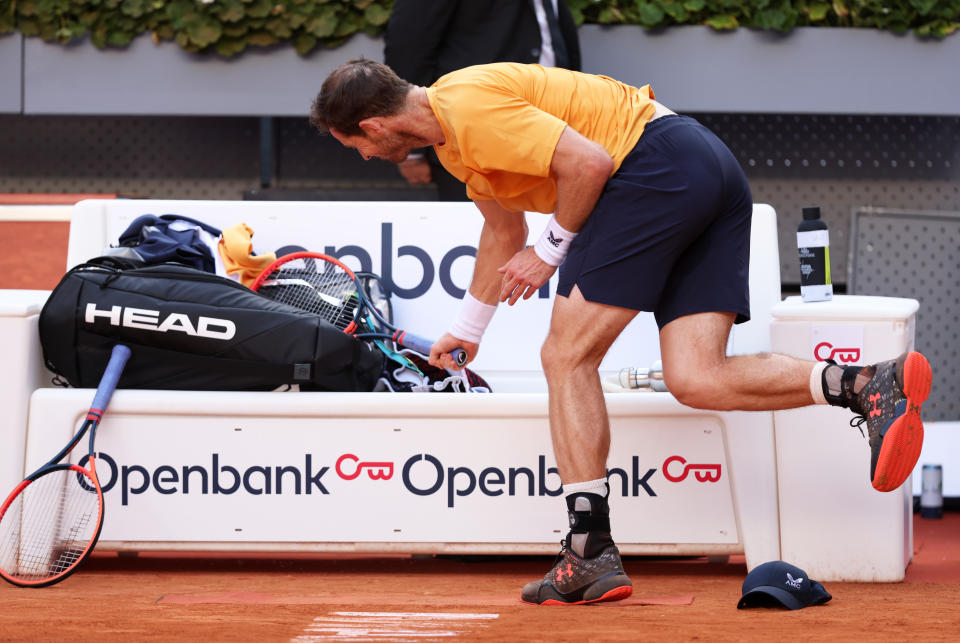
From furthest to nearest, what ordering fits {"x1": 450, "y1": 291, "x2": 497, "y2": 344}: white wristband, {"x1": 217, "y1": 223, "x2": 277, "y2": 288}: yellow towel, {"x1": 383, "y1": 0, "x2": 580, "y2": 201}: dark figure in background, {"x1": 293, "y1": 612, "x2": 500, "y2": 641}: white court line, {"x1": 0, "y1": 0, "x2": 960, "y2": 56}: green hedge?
{"x1": 0, "y1": 0, "x2": 960, "y2": 56}: green hedge
{"x1": 383, "y1": 0, "x2": 580, "y2": 201}: dark figure in background
{"x1": 217, "y1": 223, "x2": 277, "y2": 288}: yellow towel
{"x1": 450, "y1": 291, "x2": 497, "y2": 344}: white wristband
{"x1": 293, "y1": 612, "x2": 500, "y2": 641}: white court line

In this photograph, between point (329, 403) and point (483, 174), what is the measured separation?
76 centimetres

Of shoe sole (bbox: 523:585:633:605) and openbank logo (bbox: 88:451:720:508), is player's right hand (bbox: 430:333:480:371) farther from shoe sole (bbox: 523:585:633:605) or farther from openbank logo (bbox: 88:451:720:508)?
shoe sole (bbox: 523:585:633:605)

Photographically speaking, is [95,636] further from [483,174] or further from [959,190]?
[959,190]

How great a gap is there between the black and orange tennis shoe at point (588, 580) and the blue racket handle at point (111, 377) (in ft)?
4.03

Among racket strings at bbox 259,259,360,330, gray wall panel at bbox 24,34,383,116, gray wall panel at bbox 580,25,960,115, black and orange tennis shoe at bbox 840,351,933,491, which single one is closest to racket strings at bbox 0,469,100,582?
racket strings at bbox 259,259,360,330

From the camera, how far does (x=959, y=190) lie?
5.43 meters

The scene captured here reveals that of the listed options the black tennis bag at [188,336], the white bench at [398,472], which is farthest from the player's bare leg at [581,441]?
the black tennis bag at [188,336]

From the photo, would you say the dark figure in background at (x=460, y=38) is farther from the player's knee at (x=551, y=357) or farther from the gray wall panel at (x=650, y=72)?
the player's knee at (x=551, y=357)

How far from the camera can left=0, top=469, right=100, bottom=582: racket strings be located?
2816 millimetres

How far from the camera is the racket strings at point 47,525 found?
9.24ft

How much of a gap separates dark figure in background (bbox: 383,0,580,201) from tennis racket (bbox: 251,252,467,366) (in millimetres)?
812

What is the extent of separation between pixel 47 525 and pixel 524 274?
54.8 inches

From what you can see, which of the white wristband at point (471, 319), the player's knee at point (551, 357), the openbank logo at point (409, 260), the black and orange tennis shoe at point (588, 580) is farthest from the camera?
the openbank logo at point (409, 260)

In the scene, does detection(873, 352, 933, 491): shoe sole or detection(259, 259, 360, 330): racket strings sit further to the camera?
detection(259, 259, 360, 330): racket strings
